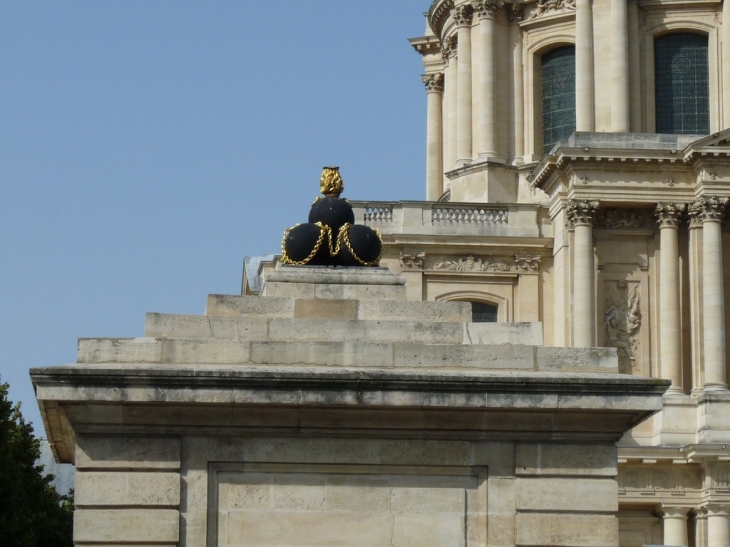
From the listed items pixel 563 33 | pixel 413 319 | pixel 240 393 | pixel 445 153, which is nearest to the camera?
pixel 240 393

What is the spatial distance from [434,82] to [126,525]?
2200 inches

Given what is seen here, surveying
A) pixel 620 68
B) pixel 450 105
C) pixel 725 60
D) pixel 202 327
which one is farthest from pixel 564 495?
pixel 450 105

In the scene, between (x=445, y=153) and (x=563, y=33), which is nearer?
(x=563, y=33)

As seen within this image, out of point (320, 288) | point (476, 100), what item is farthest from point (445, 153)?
point (320, 288)

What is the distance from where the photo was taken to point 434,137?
240ft

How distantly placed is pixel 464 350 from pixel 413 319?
2.63 ft

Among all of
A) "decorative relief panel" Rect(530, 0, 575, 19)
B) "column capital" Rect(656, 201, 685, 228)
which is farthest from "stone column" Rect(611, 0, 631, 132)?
"column capital" Rect(656, 201, 685, 228)

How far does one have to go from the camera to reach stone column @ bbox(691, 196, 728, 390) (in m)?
53.2

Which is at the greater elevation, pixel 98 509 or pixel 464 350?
pixel 464 350

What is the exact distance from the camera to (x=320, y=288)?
814 inches

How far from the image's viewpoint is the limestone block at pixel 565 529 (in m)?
19.2

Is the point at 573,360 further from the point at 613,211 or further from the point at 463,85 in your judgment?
the point at 463,85

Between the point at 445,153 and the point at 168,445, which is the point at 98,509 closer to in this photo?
→ the point at 168,445

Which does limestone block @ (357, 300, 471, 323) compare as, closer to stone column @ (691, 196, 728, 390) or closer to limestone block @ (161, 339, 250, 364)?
limestone block @ (161, 339, 250, 364)
